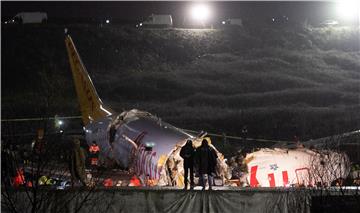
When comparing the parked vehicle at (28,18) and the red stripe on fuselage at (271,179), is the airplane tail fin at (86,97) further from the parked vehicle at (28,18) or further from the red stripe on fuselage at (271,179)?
the parked vehicle at (28,18)

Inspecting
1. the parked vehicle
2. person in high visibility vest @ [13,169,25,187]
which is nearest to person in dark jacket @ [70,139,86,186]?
person in high visibility vest @ [13,169,25,187]

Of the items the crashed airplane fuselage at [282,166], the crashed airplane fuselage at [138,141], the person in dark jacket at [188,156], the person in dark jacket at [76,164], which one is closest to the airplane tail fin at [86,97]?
the crashed airplane fuselage at [138,141]

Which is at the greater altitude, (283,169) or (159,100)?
(159,100)

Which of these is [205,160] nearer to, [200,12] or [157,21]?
[157,21]

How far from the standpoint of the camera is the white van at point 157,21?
3593 inches

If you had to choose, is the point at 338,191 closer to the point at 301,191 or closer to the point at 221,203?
the point at 301,191

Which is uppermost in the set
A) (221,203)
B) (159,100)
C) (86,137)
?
(159,100)

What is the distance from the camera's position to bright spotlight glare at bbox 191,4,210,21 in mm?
98644

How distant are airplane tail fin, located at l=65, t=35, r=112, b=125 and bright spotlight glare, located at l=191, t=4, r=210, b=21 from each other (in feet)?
202

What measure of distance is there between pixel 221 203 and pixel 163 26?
7706 centimetres

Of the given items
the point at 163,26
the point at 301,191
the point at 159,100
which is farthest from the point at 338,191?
the point at 163,26

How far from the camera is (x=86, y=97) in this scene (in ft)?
119

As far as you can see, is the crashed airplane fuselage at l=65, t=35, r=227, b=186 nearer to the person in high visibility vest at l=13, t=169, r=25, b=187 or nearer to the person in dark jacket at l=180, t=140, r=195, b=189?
the person in dark jacket at l=180, t=140, r=195, b=189

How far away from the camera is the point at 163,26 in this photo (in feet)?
299
